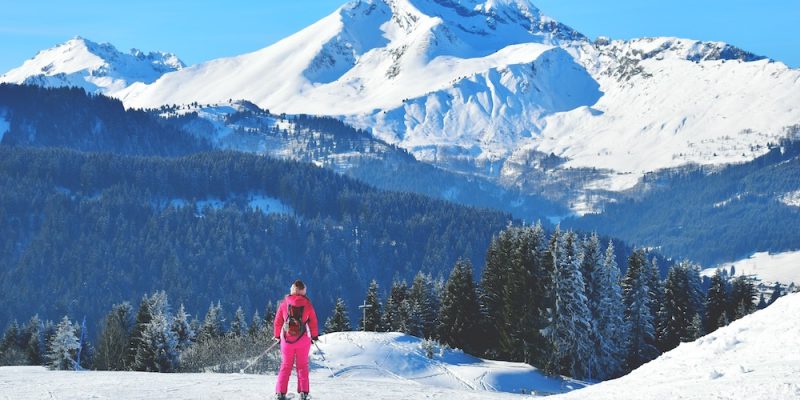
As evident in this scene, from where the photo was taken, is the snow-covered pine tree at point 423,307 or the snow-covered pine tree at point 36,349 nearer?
the snow-covered pine tree at point 423,307

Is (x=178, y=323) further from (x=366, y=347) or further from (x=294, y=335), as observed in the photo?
(x=294, y=335)

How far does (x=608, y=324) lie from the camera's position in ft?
198

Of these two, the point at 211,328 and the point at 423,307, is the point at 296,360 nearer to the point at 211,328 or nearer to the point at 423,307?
the point at 423,307

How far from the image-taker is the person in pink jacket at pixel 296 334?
71.3 feet

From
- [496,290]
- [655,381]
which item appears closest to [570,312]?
[496,290]

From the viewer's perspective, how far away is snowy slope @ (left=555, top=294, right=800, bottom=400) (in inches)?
737

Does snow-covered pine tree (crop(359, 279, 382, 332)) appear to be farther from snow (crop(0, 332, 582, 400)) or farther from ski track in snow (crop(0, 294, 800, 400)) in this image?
ski track in snow (crop(0, 294, 800, 400))

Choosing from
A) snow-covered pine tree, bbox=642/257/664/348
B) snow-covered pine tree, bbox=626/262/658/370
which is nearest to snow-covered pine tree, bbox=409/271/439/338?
snow-covered pine tree, bbox=626/262/658/370

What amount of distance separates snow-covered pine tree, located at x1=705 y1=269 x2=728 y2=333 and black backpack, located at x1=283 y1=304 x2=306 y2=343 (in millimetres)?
55825

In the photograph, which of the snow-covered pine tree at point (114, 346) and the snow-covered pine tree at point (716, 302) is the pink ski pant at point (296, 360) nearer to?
the snow-covered pine tree at point (114, 346)

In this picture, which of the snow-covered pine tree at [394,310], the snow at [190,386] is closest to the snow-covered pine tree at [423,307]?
the snow-covered pine tree at [394,310]

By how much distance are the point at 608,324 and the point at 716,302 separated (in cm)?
1623

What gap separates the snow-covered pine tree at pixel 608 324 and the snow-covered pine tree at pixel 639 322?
2.60m

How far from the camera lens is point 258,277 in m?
200
